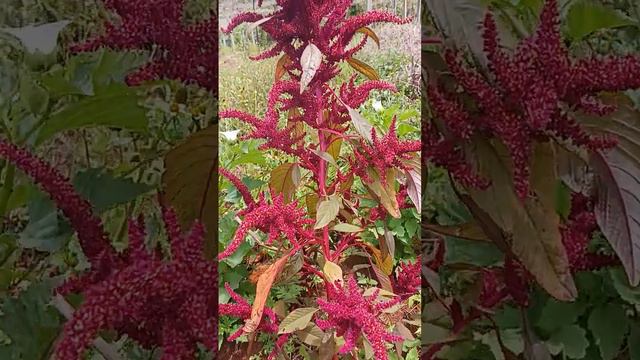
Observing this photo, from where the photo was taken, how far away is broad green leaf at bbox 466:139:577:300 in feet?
2.56

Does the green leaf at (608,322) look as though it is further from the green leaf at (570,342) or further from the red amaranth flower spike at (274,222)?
the red amaranth flower spike at (274,222)

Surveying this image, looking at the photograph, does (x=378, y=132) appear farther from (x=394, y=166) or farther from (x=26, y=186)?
(x=26, y=186)

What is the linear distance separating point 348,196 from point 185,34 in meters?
0.45

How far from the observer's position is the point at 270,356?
113cm

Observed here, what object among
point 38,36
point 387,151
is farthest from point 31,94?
point 387,151

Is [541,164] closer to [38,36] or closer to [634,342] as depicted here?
[634,342]

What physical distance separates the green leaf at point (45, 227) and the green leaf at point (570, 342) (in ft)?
1.76

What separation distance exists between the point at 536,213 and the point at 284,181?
0.44 metres

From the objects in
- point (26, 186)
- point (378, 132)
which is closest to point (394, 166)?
point (378, 132)

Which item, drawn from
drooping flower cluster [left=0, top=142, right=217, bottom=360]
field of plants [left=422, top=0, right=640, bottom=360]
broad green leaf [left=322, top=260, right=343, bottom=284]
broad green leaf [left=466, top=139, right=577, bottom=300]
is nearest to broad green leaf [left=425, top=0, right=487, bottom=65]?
field of plants [left=422, top=0, right=640, bottom=360]

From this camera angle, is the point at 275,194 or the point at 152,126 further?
the point at 275,194

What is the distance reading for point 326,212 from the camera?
1.09 meters

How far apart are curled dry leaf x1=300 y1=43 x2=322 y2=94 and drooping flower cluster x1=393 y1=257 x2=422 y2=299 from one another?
1.05ft

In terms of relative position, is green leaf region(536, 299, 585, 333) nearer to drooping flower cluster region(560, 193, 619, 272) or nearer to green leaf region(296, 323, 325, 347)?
drooping flower cluster region(560, 193, 619, 272)
